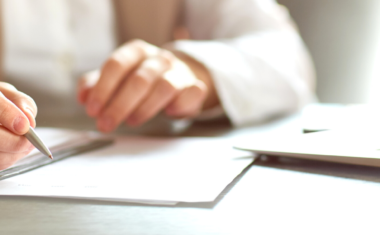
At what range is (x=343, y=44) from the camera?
1412 millimetres

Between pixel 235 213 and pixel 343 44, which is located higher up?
pixel 235 213

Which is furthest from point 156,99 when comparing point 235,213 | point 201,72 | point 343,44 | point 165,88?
point 343,44

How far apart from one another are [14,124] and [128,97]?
0.57 ft

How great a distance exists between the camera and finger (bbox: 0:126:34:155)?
0.18 metres

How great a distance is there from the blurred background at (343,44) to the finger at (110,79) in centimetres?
118

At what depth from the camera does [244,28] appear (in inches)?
26.7

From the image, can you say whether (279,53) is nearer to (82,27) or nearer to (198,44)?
(198,44)

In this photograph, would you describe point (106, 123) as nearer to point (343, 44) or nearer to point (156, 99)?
point (156, 99)

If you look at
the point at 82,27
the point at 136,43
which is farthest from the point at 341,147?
the point at 82,27

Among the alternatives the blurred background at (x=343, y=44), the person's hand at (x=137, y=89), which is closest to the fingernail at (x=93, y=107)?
the person's hand at (x=137, y=89)

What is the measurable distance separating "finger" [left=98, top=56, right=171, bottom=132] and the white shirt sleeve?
0.13 metres

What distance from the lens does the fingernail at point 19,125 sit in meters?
0.18

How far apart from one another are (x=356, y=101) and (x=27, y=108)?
145 centimetres

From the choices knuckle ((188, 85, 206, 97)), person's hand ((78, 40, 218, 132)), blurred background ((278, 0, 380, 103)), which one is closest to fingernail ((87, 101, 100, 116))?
person's hand ((78, 40, 218, 132))
